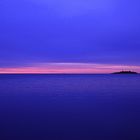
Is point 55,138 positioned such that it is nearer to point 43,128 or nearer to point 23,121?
point 43,128

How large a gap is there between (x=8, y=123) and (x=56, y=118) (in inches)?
147

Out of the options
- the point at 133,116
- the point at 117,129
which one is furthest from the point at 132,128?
the point at 133,116

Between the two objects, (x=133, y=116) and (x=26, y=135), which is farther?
(x=133, y=116)

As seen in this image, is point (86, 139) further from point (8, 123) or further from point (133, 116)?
point (133, 116)

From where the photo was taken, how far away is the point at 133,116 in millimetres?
19609

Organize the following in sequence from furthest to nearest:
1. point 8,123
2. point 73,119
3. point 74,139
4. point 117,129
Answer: point 73,119, point 8,123, point 117,129, point 74,139

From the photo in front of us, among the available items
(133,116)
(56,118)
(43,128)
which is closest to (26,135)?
(43,128)

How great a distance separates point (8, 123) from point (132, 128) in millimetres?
8066

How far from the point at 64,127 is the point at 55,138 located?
223 centimetres

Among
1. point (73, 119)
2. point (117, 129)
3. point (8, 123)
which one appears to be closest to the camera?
point (117, 129)

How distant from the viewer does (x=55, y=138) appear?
13.7m

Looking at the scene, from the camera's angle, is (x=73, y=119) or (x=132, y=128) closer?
(x=132, y=128)

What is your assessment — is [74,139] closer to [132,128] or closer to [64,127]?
[64,127]

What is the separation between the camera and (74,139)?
13.6 meters
